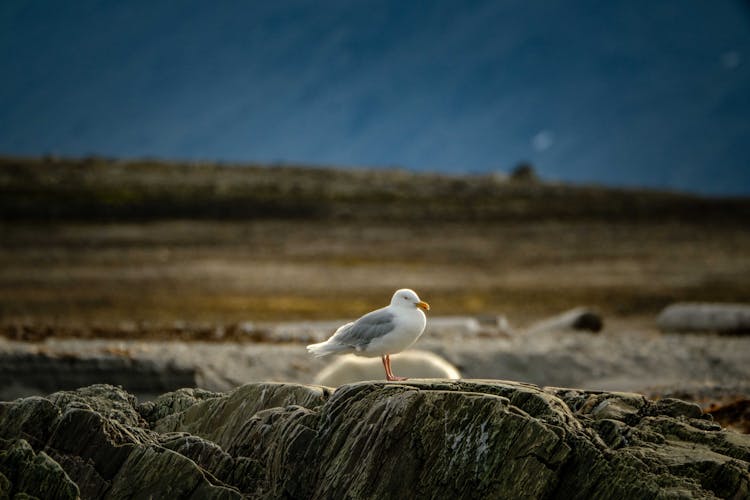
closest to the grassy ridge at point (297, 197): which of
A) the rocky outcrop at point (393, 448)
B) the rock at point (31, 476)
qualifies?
the rocky outcrop at point (393, 448)

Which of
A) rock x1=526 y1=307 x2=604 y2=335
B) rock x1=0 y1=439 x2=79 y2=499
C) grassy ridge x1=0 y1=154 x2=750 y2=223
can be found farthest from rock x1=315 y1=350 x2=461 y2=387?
grassy ridge x1=0 y1=154 x2=750 y2=223

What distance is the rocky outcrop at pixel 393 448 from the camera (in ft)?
22.2

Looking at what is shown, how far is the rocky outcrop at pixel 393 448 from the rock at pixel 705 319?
47.7 ft

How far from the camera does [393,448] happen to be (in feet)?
23.3

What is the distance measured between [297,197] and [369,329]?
4388 centimetres

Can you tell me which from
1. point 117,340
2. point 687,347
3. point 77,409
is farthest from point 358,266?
point 77,409

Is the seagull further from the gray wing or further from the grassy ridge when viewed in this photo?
the grassy ridge

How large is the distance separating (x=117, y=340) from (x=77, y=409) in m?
13.3

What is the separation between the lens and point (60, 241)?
4138 cm

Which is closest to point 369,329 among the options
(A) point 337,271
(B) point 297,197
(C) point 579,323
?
(C) point 579,323

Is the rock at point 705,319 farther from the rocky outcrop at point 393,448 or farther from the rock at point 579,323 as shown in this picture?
the rocky outcrop at point 393,448

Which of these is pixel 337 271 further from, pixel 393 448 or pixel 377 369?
pixel 393 448

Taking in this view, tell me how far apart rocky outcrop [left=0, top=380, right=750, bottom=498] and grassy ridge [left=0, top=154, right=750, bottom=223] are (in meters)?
39.9

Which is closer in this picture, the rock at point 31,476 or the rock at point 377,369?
the rock at point 31,476
